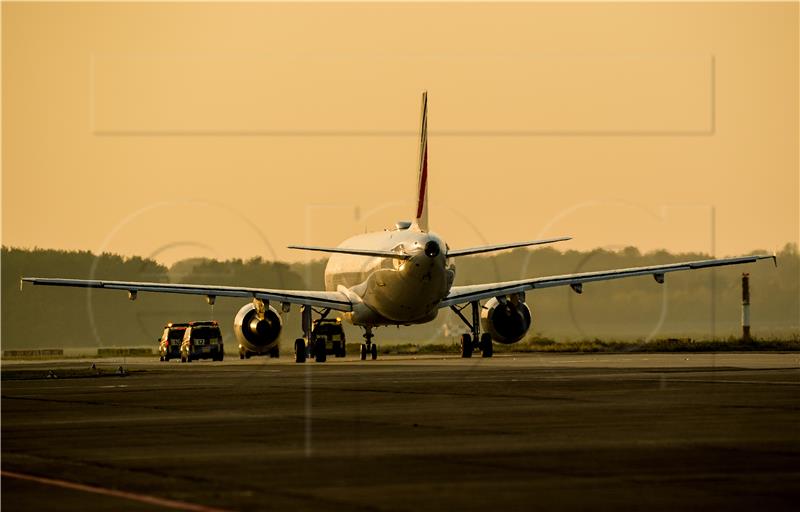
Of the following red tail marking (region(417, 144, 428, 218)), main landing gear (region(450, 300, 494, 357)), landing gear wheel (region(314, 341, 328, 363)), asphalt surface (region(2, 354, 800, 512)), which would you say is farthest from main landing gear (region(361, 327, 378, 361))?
asphalt surface (region(2, 354, 800, 512))

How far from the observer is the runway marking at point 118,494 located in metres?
16.6

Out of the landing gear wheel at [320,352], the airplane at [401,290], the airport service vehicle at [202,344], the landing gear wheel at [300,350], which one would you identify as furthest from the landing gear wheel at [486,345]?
the airport service vehicle at [202,344]

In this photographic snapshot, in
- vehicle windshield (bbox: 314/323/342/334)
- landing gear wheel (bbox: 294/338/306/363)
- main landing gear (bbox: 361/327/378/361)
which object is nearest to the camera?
landing gear wheel (bbox: 294/338/306/363)

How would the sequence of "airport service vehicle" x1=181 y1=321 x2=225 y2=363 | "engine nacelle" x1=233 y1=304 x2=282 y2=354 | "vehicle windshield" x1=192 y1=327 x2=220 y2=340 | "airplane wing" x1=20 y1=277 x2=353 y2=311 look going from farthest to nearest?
1. "vehicle windshield" x1=192 y1=327 x2=220 y2=340
2. "airport service vehicle" x1=181 y1=321 x2=225 y2=363
3. "engine nacelle" x1=233 y1=304 x2=282 y2=354
4. "airplane wing" x1=20 y1=277 x2=353 y2=311

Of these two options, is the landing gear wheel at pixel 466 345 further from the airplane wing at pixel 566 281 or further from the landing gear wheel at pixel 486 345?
the airplane wing at pixel 566 281

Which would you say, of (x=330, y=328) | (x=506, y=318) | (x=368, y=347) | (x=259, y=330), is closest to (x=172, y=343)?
(x=330, y=328)

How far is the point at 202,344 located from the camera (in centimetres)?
8044

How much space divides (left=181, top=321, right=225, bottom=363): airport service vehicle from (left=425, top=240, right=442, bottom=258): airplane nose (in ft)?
Answer: 66.5

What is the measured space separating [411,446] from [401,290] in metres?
42.8

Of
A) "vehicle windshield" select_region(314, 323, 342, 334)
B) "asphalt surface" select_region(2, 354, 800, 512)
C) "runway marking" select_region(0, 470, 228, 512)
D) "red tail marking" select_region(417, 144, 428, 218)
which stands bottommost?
"runway marking" select_region(0, 470, 228, 512)

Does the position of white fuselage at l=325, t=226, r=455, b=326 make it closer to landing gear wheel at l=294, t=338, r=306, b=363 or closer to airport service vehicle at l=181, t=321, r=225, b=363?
landing gear wheel at l=294, t=338, r=306, b=363

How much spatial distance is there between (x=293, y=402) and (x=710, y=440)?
12941mm

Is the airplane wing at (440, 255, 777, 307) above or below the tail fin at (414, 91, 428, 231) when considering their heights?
below

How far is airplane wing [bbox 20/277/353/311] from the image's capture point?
215 ft
